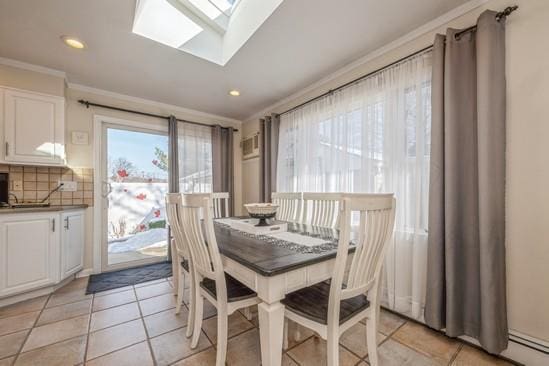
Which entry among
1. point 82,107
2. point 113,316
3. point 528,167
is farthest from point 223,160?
point 528,167

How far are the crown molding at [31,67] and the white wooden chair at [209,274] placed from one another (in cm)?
243

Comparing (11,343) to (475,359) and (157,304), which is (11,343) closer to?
(157,304)

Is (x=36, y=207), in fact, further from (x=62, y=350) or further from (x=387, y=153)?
(x=387, y=153)

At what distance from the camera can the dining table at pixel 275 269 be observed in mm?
1048

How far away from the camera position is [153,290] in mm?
2418

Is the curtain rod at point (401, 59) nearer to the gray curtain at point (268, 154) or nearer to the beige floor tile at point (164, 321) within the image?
the gray curtain at point (268, 154)

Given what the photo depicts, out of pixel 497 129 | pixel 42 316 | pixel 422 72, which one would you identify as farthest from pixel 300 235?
pixel 42 316

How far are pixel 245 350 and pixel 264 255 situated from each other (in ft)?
2.57

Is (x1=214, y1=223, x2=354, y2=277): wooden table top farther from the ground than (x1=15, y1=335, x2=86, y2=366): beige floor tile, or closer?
farther from the ground

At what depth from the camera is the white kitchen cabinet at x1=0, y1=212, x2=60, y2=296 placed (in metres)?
2.02

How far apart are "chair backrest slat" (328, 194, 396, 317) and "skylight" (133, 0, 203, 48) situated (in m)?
2.09

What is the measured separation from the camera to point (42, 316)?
6.26ft

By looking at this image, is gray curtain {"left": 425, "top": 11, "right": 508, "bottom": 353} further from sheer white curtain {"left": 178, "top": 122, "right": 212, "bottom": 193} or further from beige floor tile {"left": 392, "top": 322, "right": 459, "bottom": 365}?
sheer white curtain {"left": 178, "top": 122, "right": 212, "bottom": 193}

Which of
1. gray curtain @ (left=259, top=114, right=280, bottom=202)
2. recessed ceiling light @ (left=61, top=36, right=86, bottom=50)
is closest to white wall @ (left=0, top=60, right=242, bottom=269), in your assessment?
recessed ceiling light @ (left=61, top=36, right=86, bottom=50)
